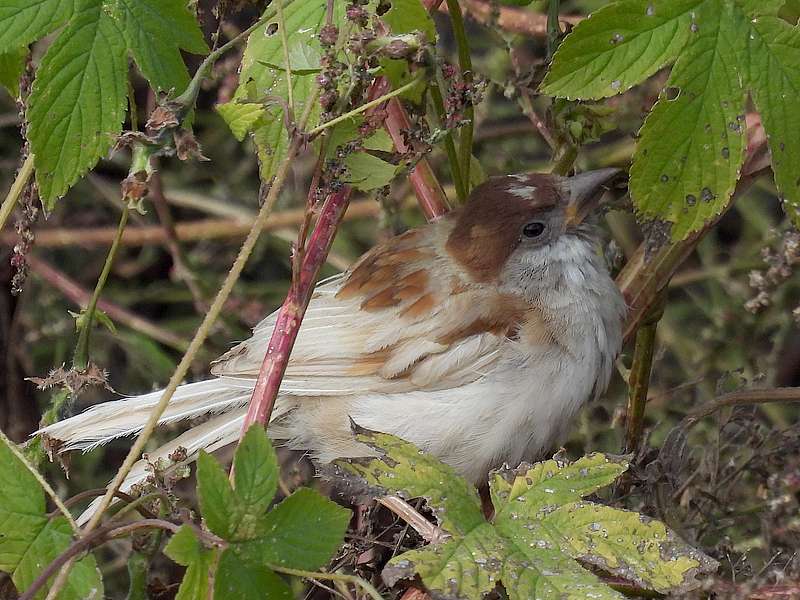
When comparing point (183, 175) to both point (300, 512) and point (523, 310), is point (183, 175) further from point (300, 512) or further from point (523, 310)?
point (300, 512)

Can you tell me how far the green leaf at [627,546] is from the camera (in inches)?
84.3

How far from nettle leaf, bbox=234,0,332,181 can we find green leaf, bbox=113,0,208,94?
14 cm

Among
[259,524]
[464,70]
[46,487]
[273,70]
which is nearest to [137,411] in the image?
[46,487]

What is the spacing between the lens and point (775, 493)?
3.03m

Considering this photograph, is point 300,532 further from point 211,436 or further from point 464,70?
point 464,70

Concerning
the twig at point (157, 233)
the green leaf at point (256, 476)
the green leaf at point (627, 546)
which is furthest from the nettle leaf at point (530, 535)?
the twig at point (157, 233)

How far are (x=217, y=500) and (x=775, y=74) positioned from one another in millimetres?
1515

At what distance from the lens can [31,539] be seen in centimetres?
217

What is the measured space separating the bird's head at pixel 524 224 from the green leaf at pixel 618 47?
0.88m

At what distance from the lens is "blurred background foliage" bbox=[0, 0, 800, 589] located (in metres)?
3.29

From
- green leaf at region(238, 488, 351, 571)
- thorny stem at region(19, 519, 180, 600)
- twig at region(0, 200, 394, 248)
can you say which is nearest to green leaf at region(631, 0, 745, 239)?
green leaf at region(238, 488, 351, 571)

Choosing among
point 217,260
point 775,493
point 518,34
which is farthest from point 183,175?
point 775,493

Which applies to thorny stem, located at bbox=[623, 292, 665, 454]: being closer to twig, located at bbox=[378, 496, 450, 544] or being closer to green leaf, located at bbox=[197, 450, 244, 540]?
twig, located at bbox=[378, 496, 450, 544]

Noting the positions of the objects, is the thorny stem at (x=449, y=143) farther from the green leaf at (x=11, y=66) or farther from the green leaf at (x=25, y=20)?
the green leaf at (x=11, y=66)
